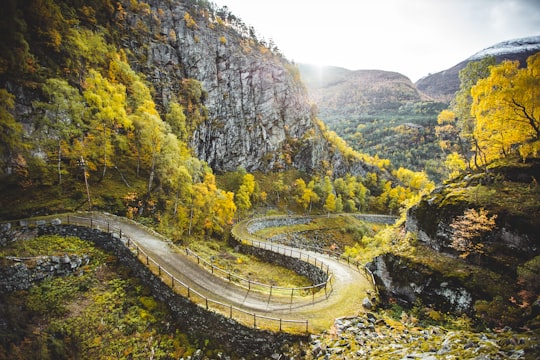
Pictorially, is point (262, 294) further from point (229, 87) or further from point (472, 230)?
point (229, 87)

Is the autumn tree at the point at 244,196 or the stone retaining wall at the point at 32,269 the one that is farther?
the autumn tree at the point at 244,196

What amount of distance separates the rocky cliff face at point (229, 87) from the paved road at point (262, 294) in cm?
4283

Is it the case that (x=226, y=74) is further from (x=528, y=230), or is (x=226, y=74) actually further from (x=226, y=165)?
(x=528, y=230)

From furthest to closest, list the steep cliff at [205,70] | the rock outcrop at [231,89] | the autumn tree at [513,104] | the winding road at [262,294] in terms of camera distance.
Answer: the rock outcrop at [231,89]
the steep cliff at [205,70]
the winding road at [262,294]
the autumn tree at [513,104]

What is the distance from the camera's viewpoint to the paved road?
15906mm

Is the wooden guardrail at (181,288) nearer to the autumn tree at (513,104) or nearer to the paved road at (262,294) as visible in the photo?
the paved road at (262,294)

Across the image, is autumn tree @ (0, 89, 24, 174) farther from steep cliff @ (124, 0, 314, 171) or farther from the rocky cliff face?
steep cliff @ (124, 0, 314, 171)

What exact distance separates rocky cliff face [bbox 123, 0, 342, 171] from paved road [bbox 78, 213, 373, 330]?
42.8 metres

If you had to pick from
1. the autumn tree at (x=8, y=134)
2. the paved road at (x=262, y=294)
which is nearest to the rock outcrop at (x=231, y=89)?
the autumn tree at (x=8, y=134)

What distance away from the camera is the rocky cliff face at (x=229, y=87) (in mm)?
62156

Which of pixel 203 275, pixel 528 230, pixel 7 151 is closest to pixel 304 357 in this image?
pixel 203 275

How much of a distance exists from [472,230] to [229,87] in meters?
77.5

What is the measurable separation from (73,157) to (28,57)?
12.9 metres

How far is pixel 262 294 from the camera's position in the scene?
18.2 metres
